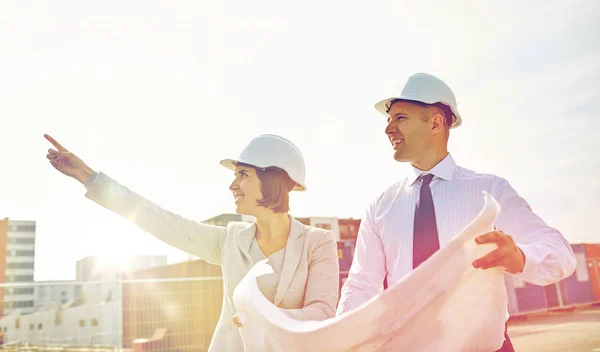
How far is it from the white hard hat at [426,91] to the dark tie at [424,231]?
Answer: 392mm

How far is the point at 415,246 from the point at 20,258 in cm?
11638

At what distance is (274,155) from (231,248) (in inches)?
23.3

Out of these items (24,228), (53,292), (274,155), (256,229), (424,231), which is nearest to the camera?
(424,231)

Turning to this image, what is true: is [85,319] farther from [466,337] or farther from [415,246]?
[466,337]

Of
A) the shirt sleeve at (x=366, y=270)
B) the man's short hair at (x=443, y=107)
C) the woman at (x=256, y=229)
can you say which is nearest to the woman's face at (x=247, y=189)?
the woman at (x=256, y=229)

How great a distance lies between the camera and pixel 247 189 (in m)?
2.91

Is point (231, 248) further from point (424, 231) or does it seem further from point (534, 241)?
point (534, 241)

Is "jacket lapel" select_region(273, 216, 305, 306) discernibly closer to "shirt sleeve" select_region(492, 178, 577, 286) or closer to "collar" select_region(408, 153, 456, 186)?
"collar" select_region(408, 153, 456, 186)

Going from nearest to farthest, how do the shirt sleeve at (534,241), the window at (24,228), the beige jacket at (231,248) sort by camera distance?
the shirt sleeve at (534,241) → the beige jacket at (231,248) → the window at (24,228)

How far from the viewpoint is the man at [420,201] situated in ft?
6.66

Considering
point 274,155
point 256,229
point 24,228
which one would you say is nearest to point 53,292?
point 256,229

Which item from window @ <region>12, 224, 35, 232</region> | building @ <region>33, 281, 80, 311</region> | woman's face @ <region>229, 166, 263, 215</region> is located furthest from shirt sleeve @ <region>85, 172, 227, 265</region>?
window @ <region>12, 224, 35, 232</region>

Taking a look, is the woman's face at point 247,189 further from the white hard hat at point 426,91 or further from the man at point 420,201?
the white hard hat at point 426,91

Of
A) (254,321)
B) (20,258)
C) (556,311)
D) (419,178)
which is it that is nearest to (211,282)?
(419,178)
